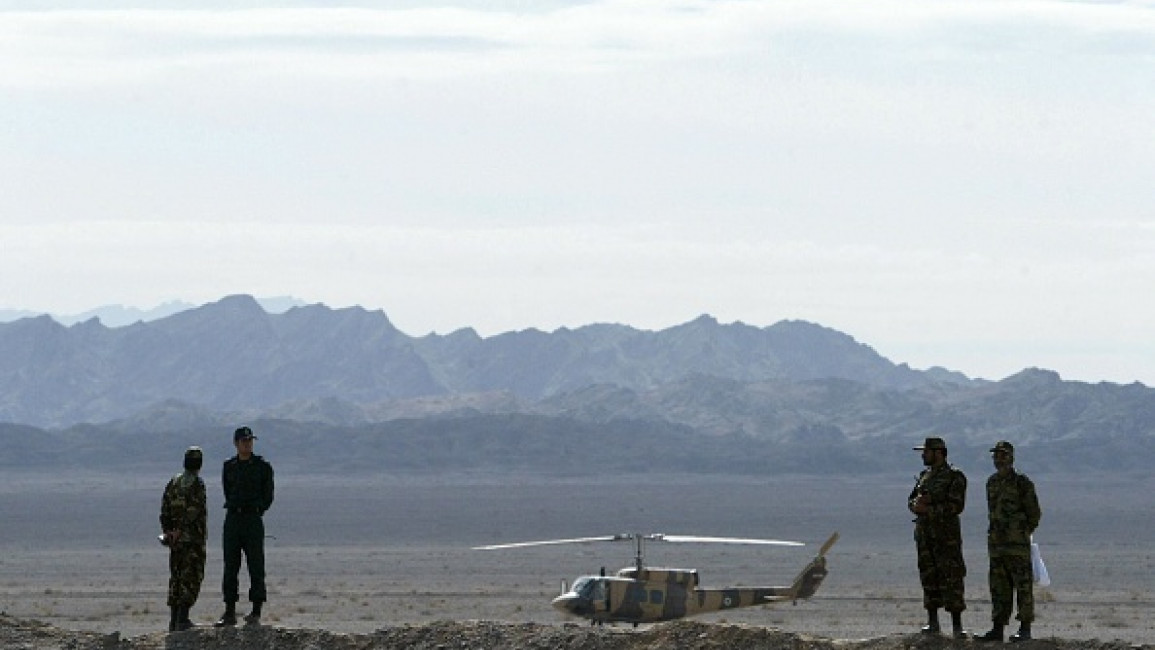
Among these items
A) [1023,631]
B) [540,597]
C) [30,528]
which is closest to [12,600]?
[540,597]

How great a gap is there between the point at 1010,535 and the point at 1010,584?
Result: 53 centimetres

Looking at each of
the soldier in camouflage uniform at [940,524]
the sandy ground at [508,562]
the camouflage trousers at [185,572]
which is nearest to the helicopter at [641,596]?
the camouflage trousers at [185,572]

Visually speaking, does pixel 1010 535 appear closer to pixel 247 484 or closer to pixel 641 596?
pixel 247 484

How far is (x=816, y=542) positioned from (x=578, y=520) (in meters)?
32.5

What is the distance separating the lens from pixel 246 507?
67.8 ft

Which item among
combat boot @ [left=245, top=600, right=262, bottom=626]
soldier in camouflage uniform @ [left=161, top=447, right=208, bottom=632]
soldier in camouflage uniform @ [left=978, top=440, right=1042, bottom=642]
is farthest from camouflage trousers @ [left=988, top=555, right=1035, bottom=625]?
soldier in camouflage uniform @ [left=161, top=447, right=208, bottom=632]

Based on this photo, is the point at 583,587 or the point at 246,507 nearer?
the point at 246,507

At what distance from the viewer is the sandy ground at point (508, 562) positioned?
4778cm

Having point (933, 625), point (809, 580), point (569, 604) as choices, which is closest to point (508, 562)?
point (809, 580)

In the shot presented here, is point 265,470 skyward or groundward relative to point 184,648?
skyward

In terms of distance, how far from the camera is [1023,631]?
1897cm

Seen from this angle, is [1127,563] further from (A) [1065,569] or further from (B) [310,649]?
(B) [310,649]

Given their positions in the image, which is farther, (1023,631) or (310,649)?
(310,649)

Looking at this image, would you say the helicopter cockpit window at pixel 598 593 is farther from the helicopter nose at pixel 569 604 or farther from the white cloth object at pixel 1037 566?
the white cloth object at pixel 1037 566
